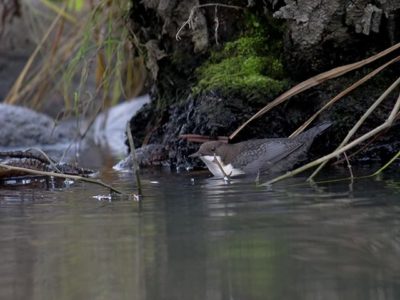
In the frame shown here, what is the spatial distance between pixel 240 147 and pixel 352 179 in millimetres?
1185

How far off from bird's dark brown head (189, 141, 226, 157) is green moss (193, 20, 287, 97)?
0.41 meters

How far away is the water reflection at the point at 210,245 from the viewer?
2.53 m

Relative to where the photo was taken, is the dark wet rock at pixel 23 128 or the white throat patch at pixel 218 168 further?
the dark wet rock at pixel 23 128

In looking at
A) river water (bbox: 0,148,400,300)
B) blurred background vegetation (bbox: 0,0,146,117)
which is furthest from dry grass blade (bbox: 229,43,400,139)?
blurred background vegetation (bbox: 0,0,146,117)

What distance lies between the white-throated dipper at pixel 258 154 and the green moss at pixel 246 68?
17.0 inches

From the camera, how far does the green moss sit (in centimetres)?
615

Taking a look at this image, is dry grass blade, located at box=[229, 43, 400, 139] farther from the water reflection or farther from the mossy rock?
the water reflection

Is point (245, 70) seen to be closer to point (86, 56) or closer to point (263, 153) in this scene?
point (263, 153)

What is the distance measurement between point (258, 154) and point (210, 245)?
2.73 m

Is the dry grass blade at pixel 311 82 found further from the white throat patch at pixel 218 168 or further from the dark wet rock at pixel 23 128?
the dark wet rock at pixel 23 128

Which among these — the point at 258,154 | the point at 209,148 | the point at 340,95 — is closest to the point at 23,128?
the point at 209,148

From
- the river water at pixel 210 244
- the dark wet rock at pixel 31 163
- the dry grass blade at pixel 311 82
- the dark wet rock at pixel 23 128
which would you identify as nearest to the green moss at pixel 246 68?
the dry grass blade at pixel 311 82

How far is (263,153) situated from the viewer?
19.0 feet

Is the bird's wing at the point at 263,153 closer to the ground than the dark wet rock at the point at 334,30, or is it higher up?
closer to the ground
